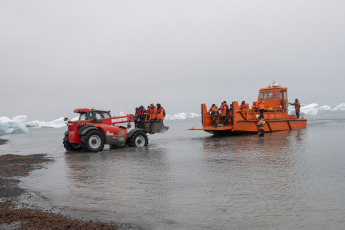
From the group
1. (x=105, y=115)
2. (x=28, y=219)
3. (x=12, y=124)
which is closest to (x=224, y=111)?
(x=105, y=115)

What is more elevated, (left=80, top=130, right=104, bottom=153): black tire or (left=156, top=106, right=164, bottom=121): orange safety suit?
(left=156, top=106, right=164, bottom=121): orange safety suit

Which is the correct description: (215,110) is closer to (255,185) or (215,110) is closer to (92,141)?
(92,141)

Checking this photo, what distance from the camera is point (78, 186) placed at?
20.2 feet

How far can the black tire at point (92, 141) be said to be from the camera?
38.1 ft

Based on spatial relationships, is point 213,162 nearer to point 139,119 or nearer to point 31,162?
point 31,162

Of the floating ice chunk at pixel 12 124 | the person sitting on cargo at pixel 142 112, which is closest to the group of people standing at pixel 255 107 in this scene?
the person sitting on cargo at pixel 142 112

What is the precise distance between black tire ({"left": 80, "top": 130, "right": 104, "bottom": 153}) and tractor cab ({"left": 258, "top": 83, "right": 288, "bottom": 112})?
447 inches

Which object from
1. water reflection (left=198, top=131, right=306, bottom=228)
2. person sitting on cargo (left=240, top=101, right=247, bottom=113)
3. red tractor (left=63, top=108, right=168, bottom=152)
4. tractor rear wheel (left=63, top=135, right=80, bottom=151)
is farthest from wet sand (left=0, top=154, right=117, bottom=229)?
person sitting on cargo (left=240, top=101, right=247, bottom=113)

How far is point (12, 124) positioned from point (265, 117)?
3640 centimetres

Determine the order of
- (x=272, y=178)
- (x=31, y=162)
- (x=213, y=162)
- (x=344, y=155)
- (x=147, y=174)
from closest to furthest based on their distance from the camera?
(x=272, y=178) → (x=147, y=174) → (x=213, y=162) → (x=344, y=155) → (x=31, y=162)

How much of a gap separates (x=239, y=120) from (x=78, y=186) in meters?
12.1

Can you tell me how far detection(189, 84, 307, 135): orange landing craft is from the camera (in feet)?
55.3

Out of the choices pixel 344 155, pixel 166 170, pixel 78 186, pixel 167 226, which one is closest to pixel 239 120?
pixel 344 155

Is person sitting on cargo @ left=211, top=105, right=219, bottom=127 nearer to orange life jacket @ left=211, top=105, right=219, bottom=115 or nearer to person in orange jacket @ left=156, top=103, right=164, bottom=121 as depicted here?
orange life jacket @ left=211, top=105, right=219, bottom=115
